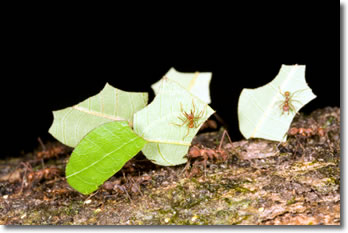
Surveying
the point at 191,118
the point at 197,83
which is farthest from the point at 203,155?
the point at 197,83

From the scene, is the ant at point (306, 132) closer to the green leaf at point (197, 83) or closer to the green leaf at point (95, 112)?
the green leaf at point (197, 83)

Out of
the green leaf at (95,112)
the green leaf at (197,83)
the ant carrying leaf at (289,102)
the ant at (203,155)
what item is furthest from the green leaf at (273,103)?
the green leaf at (95,112)

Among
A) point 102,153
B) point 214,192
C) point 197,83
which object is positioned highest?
point 197,83

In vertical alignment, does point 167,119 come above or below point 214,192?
above

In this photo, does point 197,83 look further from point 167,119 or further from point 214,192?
point 214,192

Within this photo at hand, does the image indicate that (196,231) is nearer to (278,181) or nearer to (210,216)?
(210,216)

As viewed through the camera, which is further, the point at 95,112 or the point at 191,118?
the point at 95,112
